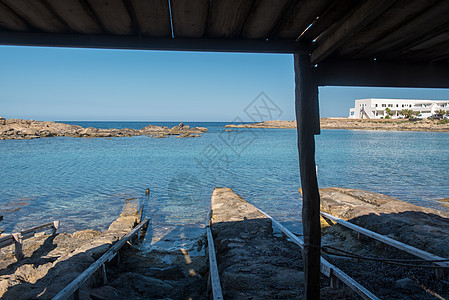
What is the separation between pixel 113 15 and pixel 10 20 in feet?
3.36

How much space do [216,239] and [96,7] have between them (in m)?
6.68

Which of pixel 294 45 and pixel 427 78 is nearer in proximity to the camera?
pixel 294 45

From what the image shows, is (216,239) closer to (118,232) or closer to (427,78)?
(118,232)

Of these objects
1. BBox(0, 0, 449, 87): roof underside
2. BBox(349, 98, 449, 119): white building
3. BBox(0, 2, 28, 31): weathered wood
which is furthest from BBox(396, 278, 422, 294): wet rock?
BBox(349, 98, 449, 119): white building

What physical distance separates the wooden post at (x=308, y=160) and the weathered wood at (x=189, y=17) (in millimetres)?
1283

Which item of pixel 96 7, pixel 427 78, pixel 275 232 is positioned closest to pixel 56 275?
pixel 96 7

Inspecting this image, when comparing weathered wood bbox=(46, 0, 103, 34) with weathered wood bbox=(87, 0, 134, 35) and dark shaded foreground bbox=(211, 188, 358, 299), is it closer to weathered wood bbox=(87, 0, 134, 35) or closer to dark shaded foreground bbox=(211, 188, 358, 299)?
weathered wood bbox=(87, 0, 134, 35)

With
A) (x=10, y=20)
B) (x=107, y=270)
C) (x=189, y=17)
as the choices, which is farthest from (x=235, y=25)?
(x=107, y=270)

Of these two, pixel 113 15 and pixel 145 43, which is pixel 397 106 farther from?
pixel 113 15

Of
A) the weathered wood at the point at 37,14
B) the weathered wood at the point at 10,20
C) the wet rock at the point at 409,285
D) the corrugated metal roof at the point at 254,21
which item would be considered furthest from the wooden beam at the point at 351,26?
the wet rock at the point at 409,285

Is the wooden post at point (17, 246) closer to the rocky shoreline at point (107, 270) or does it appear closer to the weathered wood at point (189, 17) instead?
the rocky shoreline at point (107, 270)

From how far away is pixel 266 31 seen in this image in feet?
10.4

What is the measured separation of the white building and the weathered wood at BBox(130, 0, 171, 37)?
125 m

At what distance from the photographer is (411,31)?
306 cm
